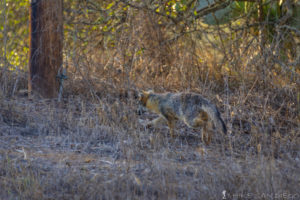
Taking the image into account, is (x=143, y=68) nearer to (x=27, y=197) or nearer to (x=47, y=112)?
(x=47, y=112)

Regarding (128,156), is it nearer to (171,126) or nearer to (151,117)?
(171,126)

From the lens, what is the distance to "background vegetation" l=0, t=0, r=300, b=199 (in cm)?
444

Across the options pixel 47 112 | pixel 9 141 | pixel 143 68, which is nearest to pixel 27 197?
pixel 9 141

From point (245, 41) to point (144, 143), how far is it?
4.25m

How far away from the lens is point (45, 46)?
8484mm

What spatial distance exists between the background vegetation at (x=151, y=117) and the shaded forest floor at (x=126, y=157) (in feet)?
0.06

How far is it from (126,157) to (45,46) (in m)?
3.95

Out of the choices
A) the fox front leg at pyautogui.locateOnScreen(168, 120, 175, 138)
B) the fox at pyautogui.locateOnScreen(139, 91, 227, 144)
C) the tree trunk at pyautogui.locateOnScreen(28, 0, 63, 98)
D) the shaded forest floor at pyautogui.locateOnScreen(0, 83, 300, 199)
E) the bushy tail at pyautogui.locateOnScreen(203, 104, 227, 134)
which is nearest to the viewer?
the shaded forest floor at pyautogui.locateOnScreen(0, 83, 300, 199)

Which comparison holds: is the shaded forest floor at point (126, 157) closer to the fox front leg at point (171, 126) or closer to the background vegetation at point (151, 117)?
the background vegetation at point (151, 117)

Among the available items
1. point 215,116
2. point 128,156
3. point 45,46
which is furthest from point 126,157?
point 45,46

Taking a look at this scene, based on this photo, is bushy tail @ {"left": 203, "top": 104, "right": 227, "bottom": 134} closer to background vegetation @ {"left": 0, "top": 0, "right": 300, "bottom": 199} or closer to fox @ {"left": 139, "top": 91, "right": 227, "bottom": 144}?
fox @ {"left": 139, "top": 91, "right": 227, "bottom": 144}

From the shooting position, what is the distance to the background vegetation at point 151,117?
4.44m

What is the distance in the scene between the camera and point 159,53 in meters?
9.77

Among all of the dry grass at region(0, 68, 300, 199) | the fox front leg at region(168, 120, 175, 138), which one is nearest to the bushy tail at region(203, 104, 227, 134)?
the dry grass at region(0, 68, 300, 199)
